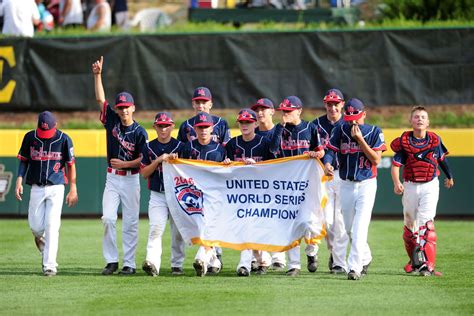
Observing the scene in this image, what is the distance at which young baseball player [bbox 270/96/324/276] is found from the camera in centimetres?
1244

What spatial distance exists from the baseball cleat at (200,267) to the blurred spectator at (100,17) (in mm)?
12045

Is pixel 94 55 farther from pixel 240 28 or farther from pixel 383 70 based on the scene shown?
pixel 383 70

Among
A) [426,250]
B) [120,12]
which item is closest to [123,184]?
[426,250]

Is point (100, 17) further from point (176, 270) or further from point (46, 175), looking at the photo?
point (176, 270)

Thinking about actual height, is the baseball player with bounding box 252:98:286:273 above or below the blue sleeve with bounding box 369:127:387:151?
above

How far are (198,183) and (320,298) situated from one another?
8.93 ft

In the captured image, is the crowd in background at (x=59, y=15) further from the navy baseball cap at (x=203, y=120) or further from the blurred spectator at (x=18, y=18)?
the navy baseball cap at (x=203, y=120)

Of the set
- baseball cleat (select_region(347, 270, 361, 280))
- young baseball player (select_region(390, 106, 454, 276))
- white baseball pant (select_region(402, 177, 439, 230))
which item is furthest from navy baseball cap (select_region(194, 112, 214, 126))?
white baseball pant (select_region(402, 177, 439, 230))

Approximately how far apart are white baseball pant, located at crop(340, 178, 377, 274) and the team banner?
1.16 feet

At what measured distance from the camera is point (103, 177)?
19.4 meters

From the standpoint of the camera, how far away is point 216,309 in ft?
32.2

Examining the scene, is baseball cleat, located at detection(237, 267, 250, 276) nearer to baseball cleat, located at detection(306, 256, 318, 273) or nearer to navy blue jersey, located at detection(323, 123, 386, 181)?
baseball cleat, located at detection(306, 256, 318, 273)

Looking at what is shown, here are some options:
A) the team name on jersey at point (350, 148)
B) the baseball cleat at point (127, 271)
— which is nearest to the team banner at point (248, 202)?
the team name on jersey at point (350, 148)

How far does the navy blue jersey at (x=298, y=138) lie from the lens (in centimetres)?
1254
